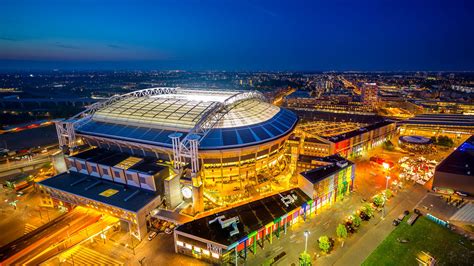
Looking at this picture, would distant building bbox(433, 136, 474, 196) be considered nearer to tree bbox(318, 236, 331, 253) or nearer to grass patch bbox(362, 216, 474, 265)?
grass patch bbox(362, 216, 474, 265)

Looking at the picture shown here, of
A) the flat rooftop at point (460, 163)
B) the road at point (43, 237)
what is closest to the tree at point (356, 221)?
the flat rooftop at point (460, 163)

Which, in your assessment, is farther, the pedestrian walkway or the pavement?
the pedestrian walkway

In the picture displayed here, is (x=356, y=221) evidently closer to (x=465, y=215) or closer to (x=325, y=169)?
(x=325, y=169)

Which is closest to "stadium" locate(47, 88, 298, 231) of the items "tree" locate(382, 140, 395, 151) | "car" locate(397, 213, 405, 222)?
"car" locate(397, 213, 405, 222)

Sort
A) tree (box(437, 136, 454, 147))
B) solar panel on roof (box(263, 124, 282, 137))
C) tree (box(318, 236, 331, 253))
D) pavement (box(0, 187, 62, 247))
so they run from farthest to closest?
tree (box(437, 136, 454, 147)) → solar panel on roof (box(263, 124, 282, 137)) → pavement (box(0, 187, 62, 247)) → tree (box(318, 236, 331, 253))

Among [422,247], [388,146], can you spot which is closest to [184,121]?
[422,247]

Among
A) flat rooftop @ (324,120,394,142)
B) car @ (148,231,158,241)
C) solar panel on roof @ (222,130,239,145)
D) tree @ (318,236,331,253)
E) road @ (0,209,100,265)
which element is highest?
solar panel on roof @ (222,130,239,145)

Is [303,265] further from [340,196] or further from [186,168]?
[186,168]
